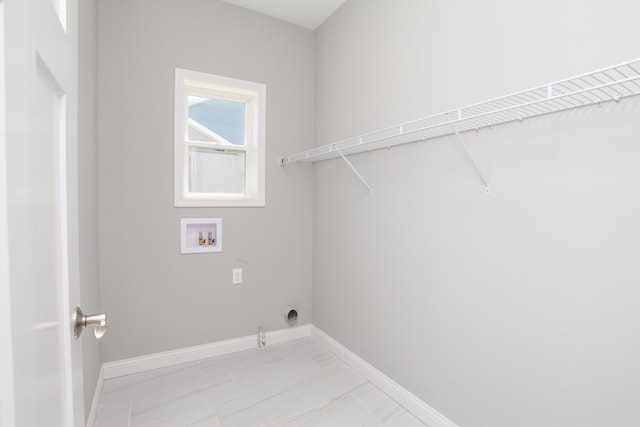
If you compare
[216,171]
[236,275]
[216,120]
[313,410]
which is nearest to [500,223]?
[313,410]

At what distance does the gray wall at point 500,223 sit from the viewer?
1100 millimetres

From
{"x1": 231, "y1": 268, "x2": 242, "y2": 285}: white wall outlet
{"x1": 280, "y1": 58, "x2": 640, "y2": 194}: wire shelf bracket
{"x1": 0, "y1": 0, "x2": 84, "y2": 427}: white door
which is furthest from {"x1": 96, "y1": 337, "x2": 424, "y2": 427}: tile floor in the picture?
{"x1": 280, "y1": 58, "x2": 640, "y2": 194}: wire shelf bracket

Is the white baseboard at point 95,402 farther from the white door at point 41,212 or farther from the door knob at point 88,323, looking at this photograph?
the door knob at point 88,323

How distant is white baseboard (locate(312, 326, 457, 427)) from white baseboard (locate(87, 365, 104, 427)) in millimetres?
1564

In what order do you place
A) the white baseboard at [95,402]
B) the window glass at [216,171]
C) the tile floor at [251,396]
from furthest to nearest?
the window glass at [216,171] → the tile floor at [251,396] → the white baseboard at [95,402]

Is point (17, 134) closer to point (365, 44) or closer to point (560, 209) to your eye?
point (560, 209)

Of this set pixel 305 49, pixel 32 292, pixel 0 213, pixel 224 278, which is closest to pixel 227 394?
pixel 224 278

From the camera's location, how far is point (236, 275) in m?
2.60

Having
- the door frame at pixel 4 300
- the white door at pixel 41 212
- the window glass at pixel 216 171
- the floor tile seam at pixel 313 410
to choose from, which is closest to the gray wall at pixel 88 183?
the window glass at pixel 216 171

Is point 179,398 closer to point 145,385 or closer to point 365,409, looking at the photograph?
point 145,385

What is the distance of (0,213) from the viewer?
Result: 0.37 meters

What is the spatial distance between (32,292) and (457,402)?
179 centimetres

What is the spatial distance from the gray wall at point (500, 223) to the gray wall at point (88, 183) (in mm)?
1608

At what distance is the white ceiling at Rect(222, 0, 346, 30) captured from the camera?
8.07 ft
